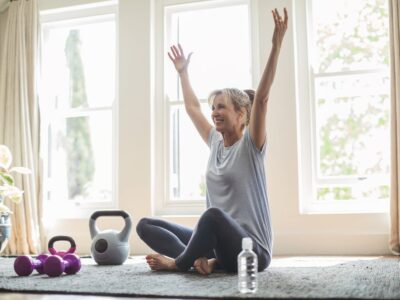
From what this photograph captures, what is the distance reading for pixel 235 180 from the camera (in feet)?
7.99

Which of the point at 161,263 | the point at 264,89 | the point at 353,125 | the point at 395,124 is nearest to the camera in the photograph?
the point at 264,89

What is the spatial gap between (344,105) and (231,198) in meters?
1.90

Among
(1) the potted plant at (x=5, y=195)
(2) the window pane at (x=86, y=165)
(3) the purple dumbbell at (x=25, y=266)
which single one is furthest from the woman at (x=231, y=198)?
(2) the window pane at (x=86, y=165)

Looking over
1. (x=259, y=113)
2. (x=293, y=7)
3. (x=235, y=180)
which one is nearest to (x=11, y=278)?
(x=235, y=180)

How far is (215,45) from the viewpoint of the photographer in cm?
441

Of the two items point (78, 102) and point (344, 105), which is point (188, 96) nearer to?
point (344, 105)

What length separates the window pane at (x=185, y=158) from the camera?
170 inches

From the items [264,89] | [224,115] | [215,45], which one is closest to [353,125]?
[215,45]

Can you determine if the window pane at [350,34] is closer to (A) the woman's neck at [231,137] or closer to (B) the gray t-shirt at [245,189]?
(A) the woman's neck at [231,137]

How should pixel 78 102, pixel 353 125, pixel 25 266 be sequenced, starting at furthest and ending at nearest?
pixel 78 102
pixel 353 125
pixel 25 266

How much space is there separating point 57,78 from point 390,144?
9.42 feet

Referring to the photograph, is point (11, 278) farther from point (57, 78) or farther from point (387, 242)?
point (57, 78)

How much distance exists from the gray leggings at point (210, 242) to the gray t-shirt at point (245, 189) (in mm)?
75

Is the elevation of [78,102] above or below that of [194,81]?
below
